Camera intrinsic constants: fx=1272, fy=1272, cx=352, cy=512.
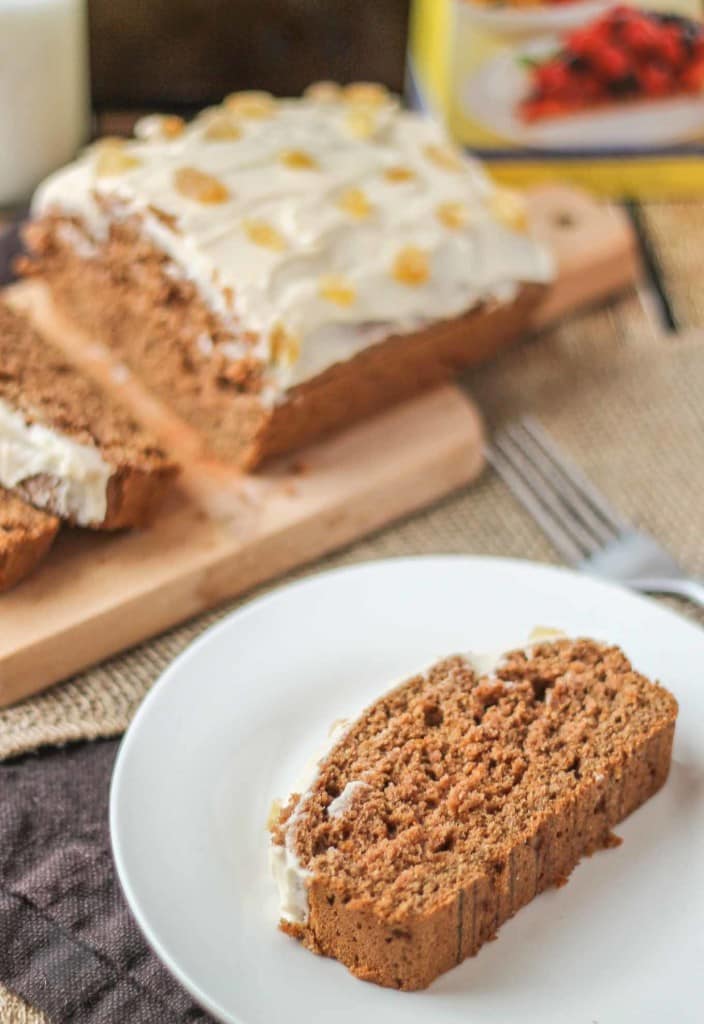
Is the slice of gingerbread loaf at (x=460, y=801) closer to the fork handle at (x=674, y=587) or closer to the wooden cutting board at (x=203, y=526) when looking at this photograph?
the fork handle at (x=674, y=587)

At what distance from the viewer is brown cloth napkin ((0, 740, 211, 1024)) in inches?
74.4

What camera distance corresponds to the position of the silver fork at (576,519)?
103 inches

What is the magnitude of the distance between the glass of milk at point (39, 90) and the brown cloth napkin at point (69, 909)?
2.00 metres

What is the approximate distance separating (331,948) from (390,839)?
172 millimetres

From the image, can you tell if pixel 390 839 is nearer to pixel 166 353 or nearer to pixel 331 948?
pixel 331 948

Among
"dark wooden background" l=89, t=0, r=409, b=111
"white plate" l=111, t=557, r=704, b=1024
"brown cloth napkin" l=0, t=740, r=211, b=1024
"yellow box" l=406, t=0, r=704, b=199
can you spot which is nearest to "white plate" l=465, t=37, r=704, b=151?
"yellow box" l=406, t=0, r=704, b=199

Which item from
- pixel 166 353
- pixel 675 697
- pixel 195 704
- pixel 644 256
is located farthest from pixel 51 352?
pixel 644 256

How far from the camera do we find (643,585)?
2.59 metres

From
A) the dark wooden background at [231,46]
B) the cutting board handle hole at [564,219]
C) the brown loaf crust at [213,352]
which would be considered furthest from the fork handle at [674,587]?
the dark wooden background at [231,46]

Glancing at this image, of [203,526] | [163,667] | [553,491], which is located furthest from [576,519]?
[163,667]

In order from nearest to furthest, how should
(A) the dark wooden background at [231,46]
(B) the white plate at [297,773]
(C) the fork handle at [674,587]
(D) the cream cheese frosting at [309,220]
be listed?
(B) the white plate at [297,773] → (C) the fork handle at [674,587] → (D) the cream cheese frosting at [309,220] → (A) the dark wooden background at [231,46]

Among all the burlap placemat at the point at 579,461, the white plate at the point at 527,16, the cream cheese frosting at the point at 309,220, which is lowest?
the burlap placemat at the point at 579,461

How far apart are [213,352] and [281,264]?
24 centimetres

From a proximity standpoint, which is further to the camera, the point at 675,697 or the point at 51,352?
the point at 51,352
